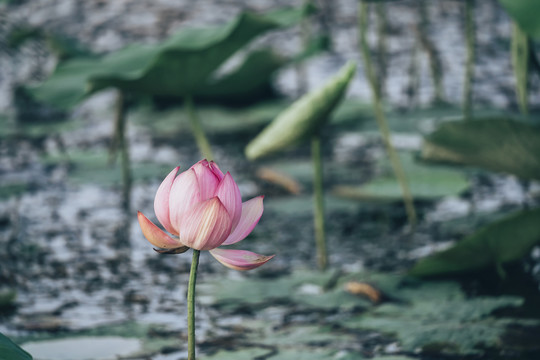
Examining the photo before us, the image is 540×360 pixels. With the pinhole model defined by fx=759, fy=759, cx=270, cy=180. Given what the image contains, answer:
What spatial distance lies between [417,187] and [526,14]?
591mm

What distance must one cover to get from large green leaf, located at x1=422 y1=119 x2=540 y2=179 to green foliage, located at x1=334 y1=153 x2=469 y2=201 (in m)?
0.23

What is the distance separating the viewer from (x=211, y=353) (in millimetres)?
1000

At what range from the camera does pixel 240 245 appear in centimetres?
159

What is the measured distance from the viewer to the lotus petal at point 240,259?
661 millimetres

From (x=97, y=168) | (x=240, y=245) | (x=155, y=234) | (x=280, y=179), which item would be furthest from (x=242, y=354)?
(x=97, y=168)

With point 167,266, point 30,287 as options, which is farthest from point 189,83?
point 30,287

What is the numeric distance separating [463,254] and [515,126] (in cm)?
26

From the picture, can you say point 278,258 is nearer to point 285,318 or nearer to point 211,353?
point 285,318

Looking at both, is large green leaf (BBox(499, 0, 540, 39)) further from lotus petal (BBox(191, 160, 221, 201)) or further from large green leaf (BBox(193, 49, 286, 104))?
large green leaf (BBox(193, 49, 286, 104))

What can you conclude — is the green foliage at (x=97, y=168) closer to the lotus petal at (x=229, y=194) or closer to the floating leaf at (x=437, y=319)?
the floating leaf at (x=437, y=319)

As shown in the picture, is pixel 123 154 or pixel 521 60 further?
pixel 123 154

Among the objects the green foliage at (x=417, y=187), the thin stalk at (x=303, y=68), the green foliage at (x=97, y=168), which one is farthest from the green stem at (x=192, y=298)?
the thin stalk at (x=303, y=68)

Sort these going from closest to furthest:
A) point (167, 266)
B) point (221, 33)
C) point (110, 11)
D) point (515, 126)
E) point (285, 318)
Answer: point (285, 318)
point (515, 126)
point (167, 266)
point (221, 33)
point (110, 11)

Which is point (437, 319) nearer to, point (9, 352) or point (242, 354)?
point (242, 354)
